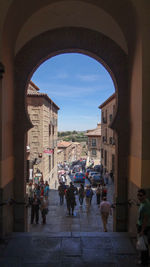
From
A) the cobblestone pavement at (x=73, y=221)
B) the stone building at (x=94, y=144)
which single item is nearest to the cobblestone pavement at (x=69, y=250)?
the cobblestone pavement at (x=73, y=221)

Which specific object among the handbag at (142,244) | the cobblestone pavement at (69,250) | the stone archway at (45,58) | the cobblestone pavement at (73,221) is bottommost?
the cobblestone pavement at (73,221)

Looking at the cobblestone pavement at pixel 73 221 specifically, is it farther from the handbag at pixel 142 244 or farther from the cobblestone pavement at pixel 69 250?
the handbag at pixel 142 244

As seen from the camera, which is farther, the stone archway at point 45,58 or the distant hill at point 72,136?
the distant hill at point 72,136

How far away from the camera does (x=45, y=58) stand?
6.48 metres

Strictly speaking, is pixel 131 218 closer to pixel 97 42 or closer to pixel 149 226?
pixel 149 226

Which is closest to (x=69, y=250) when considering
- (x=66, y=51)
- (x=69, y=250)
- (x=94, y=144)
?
(x=69, y=250)

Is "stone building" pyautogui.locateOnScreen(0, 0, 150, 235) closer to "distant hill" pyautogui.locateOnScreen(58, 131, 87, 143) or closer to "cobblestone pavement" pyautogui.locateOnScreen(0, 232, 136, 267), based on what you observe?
"cobblestone pavement" pyautogui.locateOnScreen(0, 232, 136, 267)

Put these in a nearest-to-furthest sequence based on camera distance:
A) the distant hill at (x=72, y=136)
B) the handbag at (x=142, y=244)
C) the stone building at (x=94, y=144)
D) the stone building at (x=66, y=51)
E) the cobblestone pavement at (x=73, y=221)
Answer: the handbag at (x=142, y=244) < the stone building at (x=66, y=51) < the cobblestone pavement at (x=73, y=221) < the stone building at (x=94, y=144) < the distant hill at (x=72, y=136)

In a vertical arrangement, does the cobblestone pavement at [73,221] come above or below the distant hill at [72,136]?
below

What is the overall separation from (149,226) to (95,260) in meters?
1.21

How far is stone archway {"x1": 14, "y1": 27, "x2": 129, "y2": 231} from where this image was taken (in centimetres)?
622

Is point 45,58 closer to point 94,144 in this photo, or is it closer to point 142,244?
point 142,244

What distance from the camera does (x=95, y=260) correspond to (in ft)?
13.6

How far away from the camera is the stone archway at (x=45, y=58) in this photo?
622 cm
